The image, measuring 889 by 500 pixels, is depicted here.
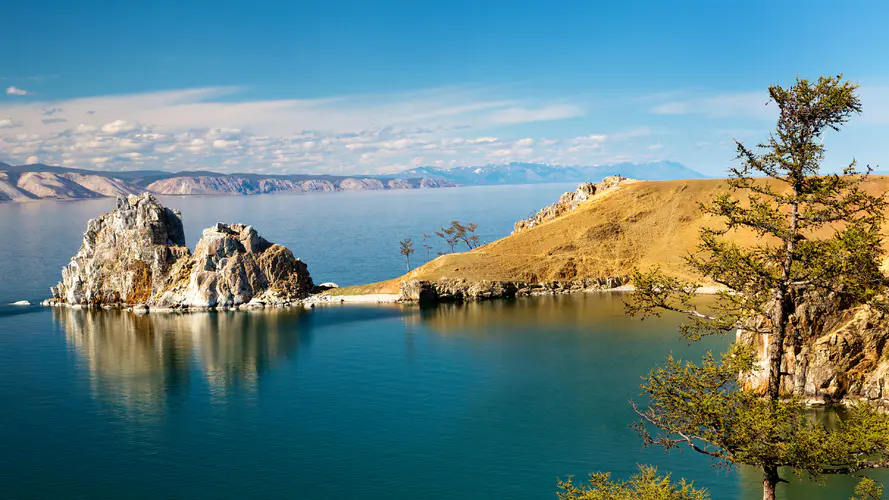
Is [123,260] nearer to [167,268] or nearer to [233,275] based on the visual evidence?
[167,268]

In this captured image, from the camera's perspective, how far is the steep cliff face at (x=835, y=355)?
64562 millimetres

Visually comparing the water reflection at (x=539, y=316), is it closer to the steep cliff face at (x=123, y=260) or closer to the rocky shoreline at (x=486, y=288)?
the rocky shoreline at (x=486, y=288)

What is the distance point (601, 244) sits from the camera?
169125 millimetres

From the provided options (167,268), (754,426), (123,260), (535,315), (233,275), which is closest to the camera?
(754,426)

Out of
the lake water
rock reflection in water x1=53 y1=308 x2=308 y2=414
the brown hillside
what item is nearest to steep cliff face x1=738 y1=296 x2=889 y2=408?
the lake water

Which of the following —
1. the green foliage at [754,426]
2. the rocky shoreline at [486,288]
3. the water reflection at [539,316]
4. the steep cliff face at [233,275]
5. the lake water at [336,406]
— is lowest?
the lake water at [336,406]

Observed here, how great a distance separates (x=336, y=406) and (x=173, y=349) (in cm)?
4553

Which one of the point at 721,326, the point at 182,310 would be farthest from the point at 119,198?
the point at 721,326

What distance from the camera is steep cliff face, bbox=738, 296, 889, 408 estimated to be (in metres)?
64.6

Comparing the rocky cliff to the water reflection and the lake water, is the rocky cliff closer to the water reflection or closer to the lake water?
the lake water

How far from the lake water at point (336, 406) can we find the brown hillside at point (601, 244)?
26288 millimetres

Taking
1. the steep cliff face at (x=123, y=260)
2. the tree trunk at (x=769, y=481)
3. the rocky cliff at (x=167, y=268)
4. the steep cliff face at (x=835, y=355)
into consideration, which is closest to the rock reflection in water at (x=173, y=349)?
the rocky cliff at (x=167, y=268)

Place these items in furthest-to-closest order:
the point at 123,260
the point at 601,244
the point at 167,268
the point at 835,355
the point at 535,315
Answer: the point at 601,244 < the point at 123,260 < the point at 167,268 < the point at 535,315 < the point at 835,355

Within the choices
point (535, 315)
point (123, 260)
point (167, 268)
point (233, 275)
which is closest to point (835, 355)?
point (535, 315)
